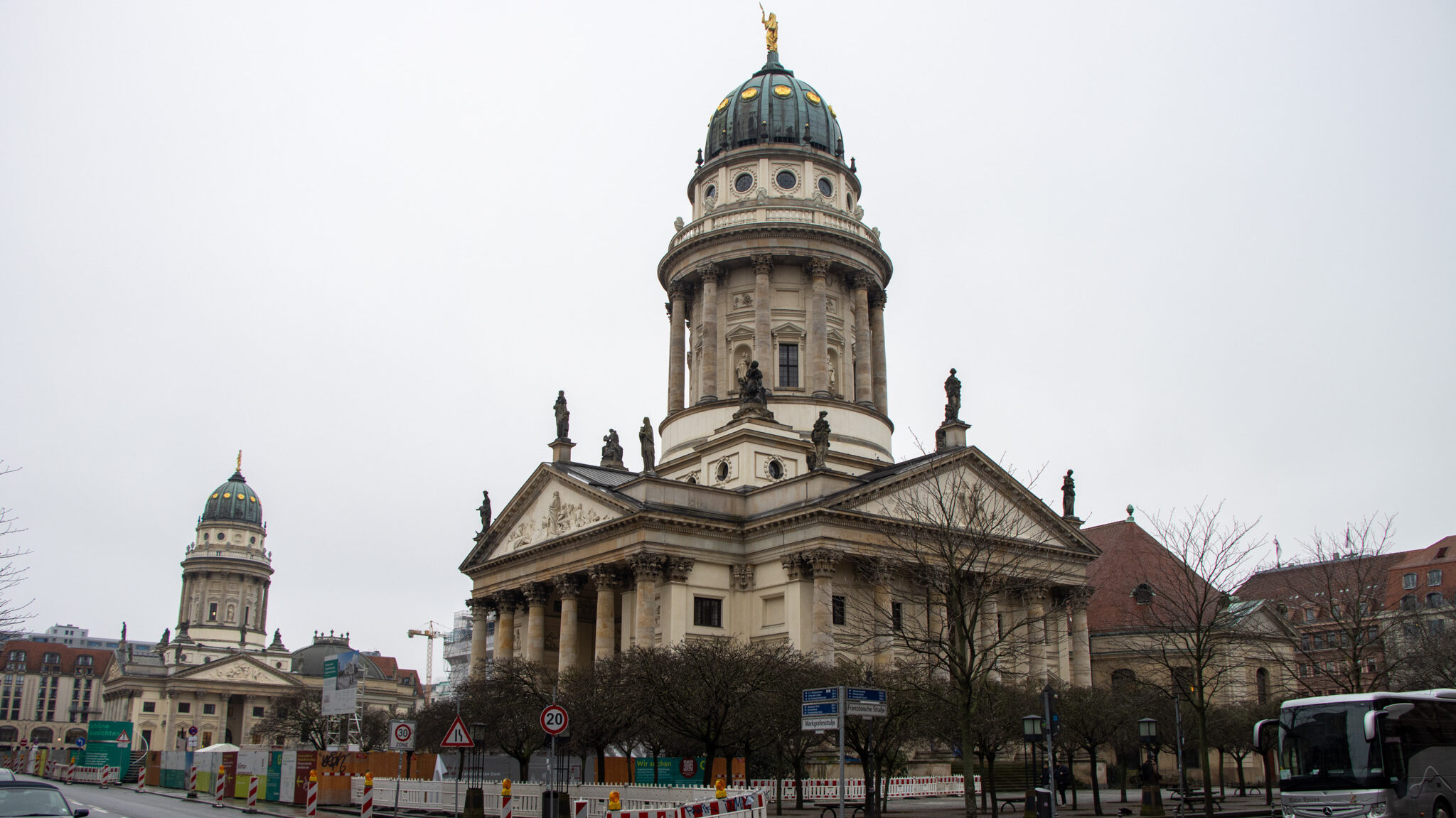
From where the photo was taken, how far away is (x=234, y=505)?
14525 centimetres

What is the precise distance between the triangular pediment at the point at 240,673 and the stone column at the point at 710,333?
86.2 m

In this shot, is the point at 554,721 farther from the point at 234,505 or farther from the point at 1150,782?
the point at 234,505

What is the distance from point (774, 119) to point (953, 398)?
2205cm

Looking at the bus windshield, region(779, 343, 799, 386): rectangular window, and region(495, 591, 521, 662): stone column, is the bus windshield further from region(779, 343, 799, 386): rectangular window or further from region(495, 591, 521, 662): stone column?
region(495, 591, 521, 662): stone column

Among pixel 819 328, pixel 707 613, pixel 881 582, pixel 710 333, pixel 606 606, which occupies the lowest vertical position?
pixel 707 613

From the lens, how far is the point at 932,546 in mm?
39125

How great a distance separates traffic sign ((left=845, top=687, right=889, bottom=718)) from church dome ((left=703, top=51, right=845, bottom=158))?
162 ft

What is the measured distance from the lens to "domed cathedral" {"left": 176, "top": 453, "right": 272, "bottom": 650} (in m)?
141

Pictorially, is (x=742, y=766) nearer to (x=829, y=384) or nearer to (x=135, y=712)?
(x=829, y=384)

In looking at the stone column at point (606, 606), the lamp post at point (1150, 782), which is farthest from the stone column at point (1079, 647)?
the lamp post at point (1150, 782)

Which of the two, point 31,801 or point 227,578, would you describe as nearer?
point 31,801

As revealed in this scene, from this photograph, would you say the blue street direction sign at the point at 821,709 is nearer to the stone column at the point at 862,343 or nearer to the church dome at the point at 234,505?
the stone column at the point at 862,343

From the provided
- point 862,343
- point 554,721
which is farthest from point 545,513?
point 554,721

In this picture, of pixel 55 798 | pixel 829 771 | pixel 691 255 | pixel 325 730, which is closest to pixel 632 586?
pixel 829 771
